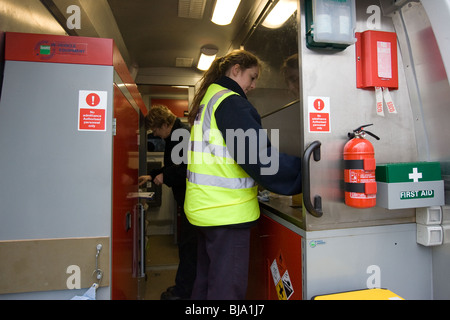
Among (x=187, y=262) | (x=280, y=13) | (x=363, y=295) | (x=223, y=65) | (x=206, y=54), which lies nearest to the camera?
(x=363, y=295)

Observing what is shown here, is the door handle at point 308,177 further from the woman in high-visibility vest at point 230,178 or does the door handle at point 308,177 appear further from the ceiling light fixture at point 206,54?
the ceiling light fixture at point 206,54

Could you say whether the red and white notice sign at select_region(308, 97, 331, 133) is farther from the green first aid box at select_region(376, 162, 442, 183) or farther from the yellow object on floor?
the yellow object on floor

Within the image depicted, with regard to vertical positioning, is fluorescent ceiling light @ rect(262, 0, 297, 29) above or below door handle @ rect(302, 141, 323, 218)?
above

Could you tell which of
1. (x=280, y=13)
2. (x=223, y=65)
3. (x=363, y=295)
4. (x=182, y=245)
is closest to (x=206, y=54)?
(x=280, y=13)

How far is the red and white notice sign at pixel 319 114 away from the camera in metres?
1.37

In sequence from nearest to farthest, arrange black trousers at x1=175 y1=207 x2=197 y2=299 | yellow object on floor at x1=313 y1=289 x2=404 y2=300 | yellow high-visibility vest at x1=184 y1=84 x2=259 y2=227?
1. yellow object on floor at x1=313 y1=289 x2=404 y2=300
2. yellow high-visibility vest at x1=184 y1=84 x2=259 y2=227
3. black trousers at x1=175 y1=207 x2=197 y2=299

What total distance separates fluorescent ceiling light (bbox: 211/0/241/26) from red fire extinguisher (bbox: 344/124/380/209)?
1.82m

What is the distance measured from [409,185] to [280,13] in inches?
55.8

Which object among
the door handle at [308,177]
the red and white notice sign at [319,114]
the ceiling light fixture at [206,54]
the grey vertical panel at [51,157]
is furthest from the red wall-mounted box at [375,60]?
the ceiling light fixture at [206,54]

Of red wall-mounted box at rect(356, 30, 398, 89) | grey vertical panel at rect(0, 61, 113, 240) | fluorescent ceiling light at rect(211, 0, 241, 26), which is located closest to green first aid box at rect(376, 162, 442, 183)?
red wall-mounted box at rect(356, 30, 398, 89)

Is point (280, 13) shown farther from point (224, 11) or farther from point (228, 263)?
point (228, 263)

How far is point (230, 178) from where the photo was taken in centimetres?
138

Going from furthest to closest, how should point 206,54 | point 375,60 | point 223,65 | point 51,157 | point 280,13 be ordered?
point 206,54 < point 280,13 < point 223,65 < point 375,60 < point 51,157

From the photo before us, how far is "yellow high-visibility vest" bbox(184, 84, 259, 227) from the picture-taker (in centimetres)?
136
